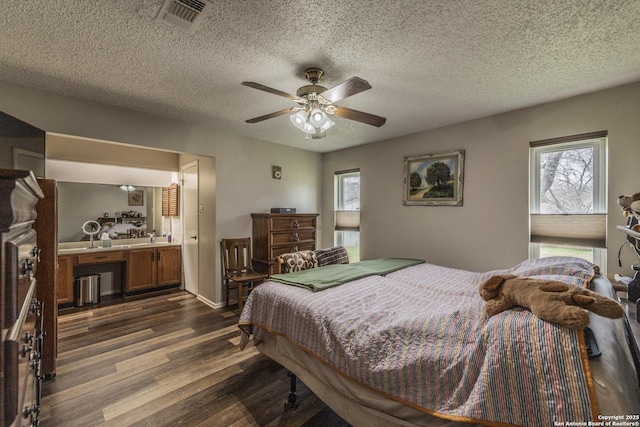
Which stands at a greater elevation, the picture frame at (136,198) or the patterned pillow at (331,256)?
the picture frame at (136,198)

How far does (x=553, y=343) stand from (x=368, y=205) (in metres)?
3.60

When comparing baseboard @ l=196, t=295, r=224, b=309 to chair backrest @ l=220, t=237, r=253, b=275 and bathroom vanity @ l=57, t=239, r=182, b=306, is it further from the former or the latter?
bathroom vanity @ l=57, t=239, r=182, b=306

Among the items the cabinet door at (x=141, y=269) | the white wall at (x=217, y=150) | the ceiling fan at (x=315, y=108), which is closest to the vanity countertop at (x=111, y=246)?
the cabinet door at (x=141, y=269)

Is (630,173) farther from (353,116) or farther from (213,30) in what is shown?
(213,30)

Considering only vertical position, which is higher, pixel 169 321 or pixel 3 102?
pixel 3 102

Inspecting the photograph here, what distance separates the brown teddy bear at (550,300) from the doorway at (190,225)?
415 cm

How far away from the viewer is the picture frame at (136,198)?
470 centimetres

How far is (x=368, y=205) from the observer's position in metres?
4.51

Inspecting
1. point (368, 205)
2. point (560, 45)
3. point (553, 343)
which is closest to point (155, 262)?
Result: point (368, 205)

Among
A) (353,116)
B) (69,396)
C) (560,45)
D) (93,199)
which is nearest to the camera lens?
(560,45)

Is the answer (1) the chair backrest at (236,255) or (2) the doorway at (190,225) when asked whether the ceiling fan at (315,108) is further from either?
(2) the doorway at (190,225)

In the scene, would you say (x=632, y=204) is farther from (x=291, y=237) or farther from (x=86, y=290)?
(x=86, y=290)

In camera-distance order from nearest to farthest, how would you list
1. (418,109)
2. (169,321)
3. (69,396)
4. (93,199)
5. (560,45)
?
(560,45), (69,396), (418,109), (169,321), (93,199)

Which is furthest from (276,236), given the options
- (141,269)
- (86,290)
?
(86,290)
